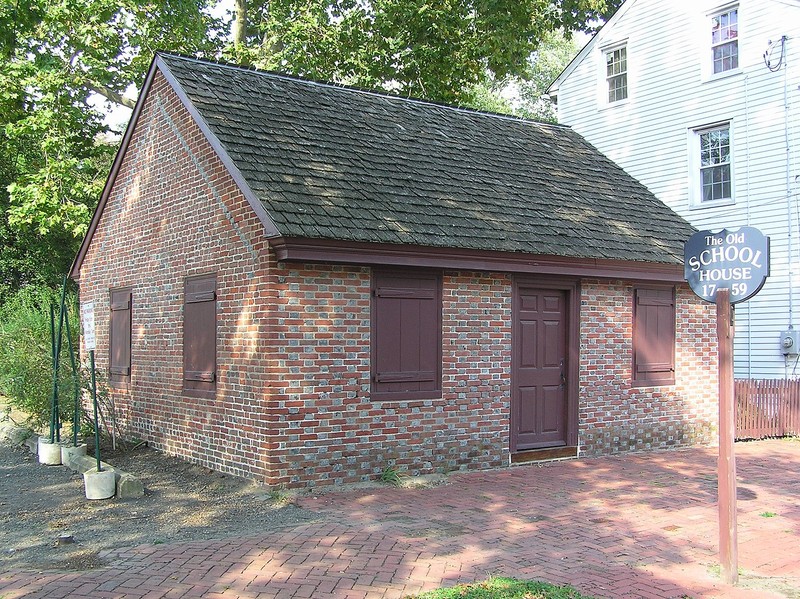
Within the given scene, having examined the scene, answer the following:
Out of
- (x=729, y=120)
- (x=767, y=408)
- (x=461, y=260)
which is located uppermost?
(x=729, y=120)

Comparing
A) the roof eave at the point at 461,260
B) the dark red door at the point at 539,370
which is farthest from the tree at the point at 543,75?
the dark red door at the point at 539,370

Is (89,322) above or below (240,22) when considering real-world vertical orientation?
below

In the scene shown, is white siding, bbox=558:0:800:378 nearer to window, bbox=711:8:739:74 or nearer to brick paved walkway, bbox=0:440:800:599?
window, bbox=711:8:739:74

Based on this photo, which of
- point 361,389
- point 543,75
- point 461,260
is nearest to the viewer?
point 361,389

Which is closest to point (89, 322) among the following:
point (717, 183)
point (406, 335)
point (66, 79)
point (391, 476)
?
point (406, 335)

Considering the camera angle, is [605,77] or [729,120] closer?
[729,120]

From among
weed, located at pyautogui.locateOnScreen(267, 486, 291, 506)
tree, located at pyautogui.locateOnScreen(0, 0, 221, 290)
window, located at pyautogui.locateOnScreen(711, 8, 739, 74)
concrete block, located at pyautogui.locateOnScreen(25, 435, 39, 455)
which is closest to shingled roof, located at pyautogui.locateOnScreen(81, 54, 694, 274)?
weed, located at pyautogui.locateOnScreen(267, 486, 291, 506)

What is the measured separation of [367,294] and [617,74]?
526 inches

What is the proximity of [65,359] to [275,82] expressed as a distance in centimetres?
515

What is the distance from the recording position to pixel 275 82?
1262 centimetres

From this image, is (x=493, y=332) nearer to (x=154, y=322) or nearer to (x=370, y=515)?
(x=370, y=515)

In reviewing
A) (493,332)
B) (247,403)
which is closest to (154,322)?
(247,403)

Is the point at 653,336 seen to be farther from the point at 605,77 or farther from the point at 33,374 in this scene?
the point at 605,77

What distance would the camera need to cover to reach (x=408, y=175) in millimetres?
11383
